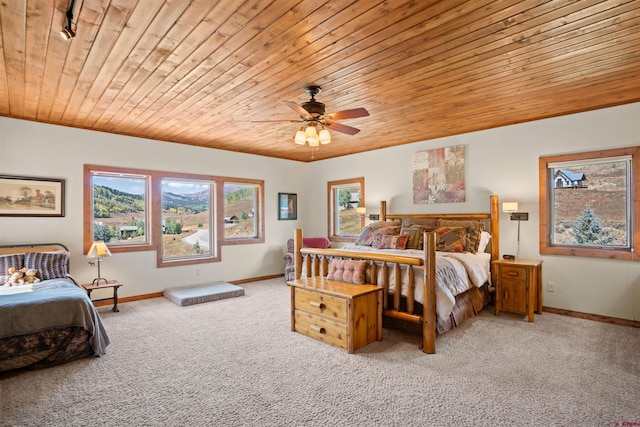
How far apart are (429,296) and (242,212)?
14.7ft

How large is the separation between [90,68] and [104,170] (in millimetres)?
2446

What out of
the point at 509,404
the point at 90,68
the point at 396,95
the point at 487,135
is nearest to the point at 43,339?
the point at 90,68

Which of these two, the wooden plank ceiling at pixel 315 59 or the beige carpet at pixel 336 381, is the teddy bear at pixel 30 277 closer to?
the beige carpet at pixel 336 381

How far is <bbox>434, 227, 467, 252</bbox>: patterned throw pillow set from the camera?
4.52 m

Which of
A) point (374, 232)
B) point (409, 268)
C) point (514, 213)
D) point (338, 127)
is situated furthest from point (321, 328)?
point (514, 213)

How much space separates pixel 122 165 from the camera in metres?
5.07

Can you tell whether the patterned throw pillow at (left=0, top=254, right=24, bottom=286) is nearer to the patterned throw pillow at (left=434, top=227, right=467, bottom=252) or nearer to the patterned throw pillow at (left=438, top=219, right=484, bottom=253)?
the patterned throw pillow at (left=434, top=227, right=467, bottom=252)

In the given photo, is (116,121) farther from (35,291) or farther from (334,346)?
(334,346)

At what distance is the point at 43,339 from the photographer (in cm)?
286

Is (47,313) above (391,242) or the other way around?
the other way around

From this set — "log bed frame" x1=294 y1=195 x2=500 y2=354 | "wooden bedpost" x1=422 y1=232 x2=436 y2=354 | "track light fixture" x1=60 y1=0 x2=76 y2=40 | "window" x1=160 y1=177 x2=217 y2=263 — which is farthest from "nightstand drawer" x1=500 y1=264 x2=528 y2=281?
"track light fixture" x1=60 y1=0 x2=76 y2=40

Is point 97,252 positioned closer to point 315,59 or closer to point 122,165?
point 122,165

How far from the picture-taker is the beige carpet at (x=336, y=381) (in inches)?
83.5

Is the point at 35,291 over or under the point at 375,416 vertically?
over
